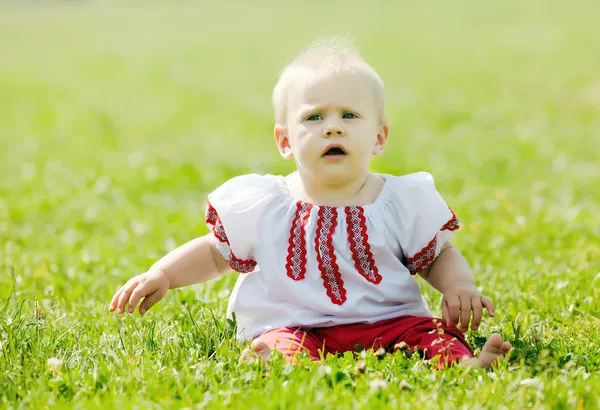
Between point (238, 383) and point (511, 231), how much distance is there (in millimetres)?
3385

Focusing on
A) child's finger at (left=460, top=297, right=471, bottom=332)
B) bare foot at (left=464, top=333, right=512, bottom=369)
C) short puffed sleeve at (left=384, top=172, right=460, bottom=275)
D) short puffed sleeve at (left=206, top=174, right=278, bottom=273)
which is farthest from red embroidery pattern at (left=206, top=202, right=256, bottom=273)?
bare foot at (left=464, top=333, right=512, bottom=369)

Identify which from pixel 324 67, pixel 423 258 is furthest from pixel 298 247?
pixel 324 67

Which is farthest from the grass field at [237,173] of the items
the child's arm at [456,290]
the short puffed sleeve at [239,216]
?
the short puffed sleeve at [239,216]

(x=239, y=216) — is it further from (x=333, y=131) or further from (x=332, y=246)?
(x=333, y=131)

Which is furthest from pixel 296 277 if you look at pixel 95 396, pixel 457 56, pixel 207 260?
pixel 457 56

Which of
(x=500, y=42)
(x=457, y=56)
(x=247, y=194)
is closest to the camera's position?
(x=247, y=194)

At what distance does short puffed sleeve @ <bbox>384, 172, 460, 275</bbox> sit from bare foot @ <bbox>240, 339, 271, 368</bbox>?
2.62 feet

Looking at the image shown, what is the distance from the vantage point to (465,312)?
11.7 feet

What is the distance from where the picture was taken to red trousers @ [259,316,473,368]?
3449 mm

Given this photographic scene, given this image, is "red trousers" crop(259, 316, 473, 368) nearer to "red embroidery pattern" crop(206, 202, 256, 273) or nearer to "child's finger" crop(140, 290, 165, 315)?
"red embroidery pattern" crop(206, 202, 256, 273)

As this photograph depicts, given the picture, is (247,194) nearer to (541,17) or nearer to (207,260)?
(207,260)

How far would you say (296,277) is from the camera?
3.65 meters

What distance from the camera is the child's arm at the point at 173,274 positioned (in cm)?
365

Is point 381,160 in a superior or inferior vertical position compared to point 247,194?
inferior
